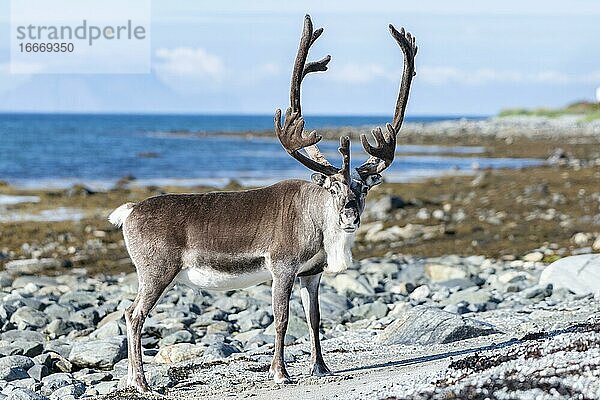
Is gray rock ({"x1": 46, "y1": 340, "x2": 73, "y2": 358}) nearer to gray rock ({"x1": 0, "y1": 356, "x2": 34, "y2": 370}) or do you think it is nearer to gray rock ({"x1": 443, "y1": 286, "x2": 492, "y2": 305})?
gray rock ({"x1": 0, "y1": 356, "x2": 34, "y2": 370})

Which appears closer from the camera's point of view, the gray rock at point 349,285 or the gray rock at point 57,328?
the gray rock at point 57,328

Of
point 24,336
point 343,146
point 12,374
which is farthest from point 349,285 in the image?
point 343,146

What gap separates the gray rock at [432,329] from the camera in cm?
1202

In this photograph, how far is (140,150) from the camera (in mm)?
75625

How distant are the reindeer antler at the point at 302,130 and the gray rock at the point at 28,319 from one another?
624 centimetres

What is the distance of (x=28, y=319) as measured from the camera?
603 inches

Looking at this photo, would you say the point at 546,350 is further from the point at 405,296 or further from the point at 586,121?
the point at 586,121

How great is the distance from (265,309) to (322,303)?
89cm

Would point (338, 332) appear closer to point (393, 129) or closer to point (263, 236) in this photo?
point (263, 236)

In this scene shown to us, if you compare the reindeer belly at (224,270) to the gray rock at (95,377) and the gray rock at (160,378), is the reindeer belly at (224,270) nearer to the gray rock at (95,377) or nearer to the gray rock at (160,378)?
the gray rock at (160,378)

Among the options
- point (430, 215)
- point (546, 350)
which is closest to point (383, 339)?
point (546, 350)

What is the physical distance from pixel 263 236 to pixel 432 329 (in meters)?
2.69

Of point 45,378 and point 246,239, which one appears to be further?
point 45,378

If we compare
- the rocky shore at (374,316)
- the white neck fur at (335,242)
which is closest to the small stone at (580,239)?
the rocky shore at (374,316)
